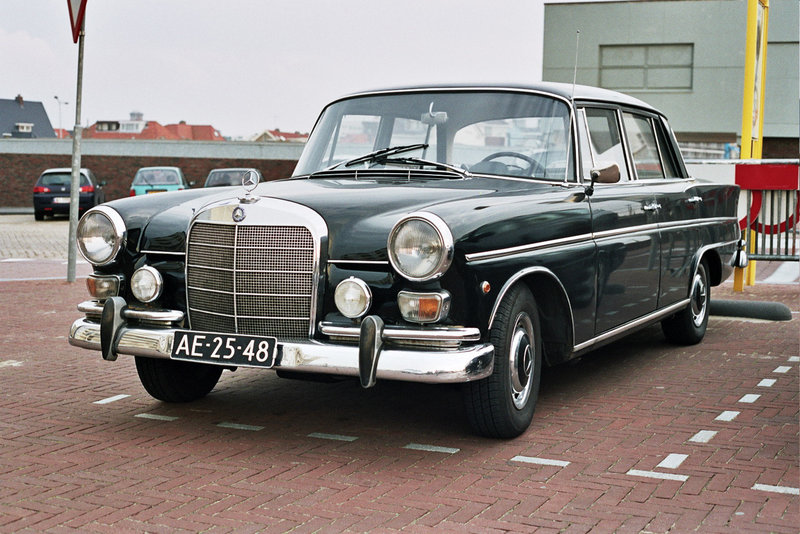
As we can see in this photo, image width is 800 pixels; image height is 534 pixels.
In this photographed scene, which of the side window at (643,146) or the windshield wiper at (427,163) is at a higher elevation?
the side window at (643,146)

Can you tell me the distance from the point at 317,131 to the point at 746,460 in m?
3.04

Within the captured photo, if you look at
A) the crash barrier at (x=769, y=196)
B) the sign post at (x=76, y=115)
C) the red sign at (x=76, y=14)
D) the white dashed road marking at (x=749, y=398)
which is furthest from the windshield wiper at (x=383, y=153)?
the crash barrier at (x=769, y=196)

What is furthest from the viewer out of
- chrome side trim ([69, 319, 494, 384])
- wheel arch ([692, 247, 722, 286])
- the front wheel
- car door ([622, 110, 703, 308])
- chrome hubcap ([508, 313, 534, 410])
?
wheel arch ([692, 247, 722, 286])

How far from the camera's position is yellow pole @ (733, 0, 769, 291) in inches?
450

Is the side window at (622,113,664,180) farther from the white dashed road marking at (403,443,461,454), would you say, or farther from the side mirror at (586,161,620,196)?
the white dashed road marking at (403,443,461,454)

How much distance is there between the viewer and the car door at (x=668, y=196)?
6539mm

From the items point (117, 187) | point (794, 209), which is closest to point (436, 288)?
point (794, 209)

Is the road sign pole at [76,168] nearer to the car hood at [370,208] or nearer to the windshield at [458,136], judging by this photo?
the windshield at [458,136]

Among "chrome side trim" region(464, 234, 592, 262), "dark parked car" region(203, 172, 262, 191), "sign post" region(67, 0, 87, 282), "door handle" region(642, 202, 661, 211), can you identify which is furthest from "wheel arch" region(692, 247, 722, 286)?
"dark parked car" region(203, 172, 262, 191)

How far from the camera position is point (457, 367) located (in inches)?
168

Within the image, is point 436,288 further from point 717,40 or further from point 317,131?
point 717,40

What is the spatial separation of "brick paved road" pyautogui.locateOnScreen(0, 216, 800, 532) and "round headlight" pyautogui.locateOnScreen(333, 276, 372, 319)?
0.66 meters

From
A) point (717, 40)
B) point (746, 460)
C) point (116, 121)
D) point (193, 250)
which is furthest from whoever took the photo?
point (116, 121)

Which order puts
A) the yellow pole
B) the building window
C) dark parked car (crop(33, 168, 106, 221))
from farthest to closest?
1. the building window
2. dark parked car (crop(33, 168, 106, 221))
3. the yellow pole
